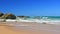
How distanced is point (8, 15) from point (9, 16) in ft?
0.89

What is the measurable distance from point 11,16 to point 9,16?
352 mm

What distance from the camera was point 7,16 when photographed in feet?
61.6

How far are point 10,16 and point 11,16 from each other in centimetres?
15

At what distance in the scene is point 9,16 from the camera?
18.7 metres

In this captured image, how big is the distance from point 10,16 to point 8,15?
277 mm

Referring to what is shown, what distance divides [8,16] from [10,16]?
1.19ft

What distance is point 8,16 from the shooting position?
18.6m

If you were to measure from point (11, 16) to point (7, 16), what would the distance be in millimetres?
520

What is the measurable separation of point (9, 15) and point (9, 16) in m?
0.34

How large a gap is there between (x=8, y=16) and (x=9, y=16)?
0.15 metres

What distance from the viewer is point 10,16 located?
62.0 feet

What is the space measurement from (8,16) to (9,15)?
17.5 inches

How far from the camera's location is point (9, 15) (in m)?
19.0

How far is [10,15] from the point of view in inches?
755
